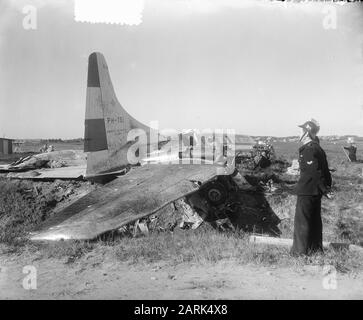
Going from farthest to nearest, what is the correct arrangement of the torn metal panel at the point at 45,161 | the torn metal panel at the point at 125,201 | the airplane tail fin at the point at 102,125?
the torn metal panel at the point at 45,161, the airplane tail fin at the point at 102,125, the torn metal panel at the point at 125,201

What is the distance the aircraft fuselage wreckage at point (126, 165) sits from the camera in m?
6.25

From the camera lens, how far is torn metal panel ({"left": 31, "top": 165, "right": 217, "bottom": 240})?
5.91 meters

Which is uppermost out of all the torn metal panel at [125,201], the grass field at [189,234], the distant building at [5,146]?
the torn metal panel at [125,201]

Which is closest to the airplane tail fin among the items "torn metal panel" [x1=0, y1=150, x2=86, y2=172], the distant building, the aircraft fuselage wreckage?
the aircraft fuselage wreckage

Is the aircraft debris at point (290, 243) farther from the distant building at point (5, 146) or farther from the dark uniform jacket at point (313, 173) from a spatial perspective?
the distant building at point (5, 146)

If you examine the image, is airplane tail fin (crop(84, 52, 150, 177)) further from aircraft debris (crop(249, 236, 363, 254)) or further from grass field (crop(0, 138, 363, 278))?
aircraft debris (crop(249, 236, 363, 254))

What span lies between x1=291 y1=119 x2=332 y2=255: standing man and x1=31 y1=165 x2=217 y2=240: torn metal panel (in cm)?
235

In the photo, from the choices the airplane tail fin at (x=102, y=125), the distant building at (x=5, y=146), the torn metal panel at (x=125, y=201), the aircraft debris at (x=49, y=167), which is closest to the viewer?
the torn metal panel at (x=125, y=201)

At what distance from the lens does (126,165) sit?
1101 cm

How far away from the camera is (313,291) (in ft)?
13.6


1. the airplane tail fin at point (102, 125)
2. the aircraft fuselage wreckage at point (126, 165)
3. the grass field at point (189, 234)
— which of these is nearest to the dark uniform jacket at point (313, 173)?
the grass field at point (189, 234)

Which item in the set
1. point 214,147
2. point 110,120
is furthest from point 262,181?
point 110,120
